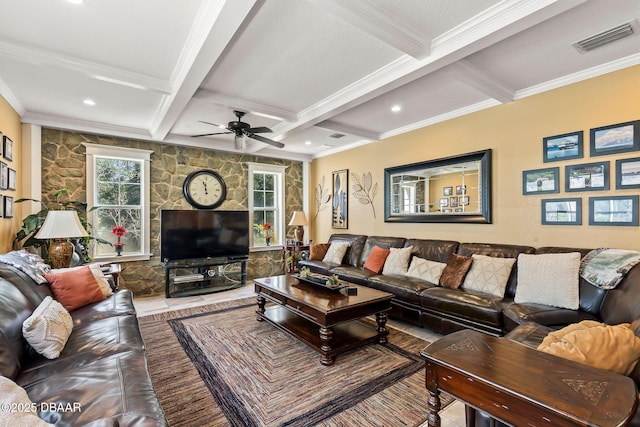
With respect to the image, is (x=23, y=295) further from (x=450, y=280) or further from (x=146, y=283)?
(x=450, y=280)

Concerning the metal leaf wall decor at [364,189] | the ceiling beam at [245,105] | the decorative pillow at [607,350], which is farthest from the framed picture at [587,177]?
the ceiling beam at [245,105]

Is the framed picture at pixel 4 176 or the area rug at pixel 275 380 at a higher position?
the framed picture at pixel 4 176

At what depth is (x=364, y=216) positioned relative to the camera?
18.5 feet

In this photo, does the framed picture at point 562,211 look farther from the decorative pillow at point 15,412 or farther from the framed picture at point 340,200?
the decorative pillow at point 15,412

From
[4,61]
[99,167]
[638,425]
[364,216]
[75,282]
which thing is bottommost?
[638,425]

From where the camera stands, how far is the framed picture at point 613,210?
2.76 metres

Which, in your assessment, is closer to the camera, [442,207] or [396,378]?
[396,378]

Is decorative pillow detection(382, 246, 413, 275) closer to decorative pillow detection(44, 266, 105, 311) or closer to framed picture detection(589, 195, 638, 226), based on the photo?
framed picture detection(589, 195, 638, 226)

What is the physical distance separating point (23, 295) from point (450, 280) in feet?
12.7

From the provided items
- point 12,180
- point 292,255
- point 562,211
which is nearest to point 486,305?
point 562,211

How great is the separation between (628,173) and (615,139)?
1.14 ft

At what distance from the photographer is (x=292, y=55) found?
265 centimetres

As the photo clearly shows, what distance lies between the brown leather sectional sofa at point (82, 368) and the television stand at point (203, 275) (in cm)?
265

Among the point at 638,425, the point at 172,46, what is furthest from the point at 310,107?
the point at 638,425
